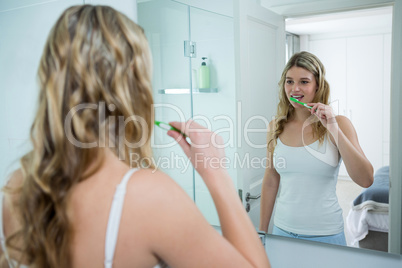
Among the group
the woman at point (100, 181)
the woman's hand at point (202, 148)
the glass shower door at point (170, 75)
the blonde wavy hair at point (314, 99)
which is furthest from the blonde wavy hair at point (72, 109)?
the glass shower door at point (170, 75)

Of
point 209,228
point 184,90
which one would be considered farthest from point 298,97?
point 209,228

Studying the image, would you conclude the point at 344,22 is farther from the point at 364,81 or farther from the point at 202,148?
the point at 202,148

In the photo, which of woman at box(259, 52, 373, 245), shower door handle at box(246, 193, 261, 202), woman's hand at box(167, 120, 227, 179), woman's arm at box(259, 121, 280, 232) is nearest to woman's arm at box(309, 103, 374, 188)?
A: woman at box(259, 52, 373, 245)

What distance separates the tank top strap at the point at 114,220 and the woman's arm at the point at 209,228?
0.07 meters

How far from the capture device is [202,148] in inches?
27.9

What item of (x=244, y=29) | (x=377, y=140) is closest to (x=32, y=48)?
(x=244, y=29)

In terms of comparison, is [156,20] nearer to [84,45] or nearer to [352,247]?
[84,45]

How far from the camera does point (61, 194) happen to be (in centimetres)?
61

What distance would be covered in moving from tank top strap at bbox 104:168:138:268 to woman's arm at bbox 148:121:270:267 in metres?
0.07

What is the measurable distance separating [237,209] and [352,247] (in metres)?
0.67

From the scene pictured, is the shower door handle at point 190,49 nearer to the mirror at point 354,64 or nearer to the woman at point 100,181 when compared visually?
the mirror at point 354,64

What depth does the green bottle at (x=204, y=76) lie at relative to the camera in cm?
130

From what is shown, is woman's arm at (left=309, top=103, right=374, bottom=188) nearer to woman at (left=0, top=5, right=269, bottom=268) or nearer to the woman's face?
the woman's face

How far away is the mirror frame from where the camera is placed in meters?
1.00
